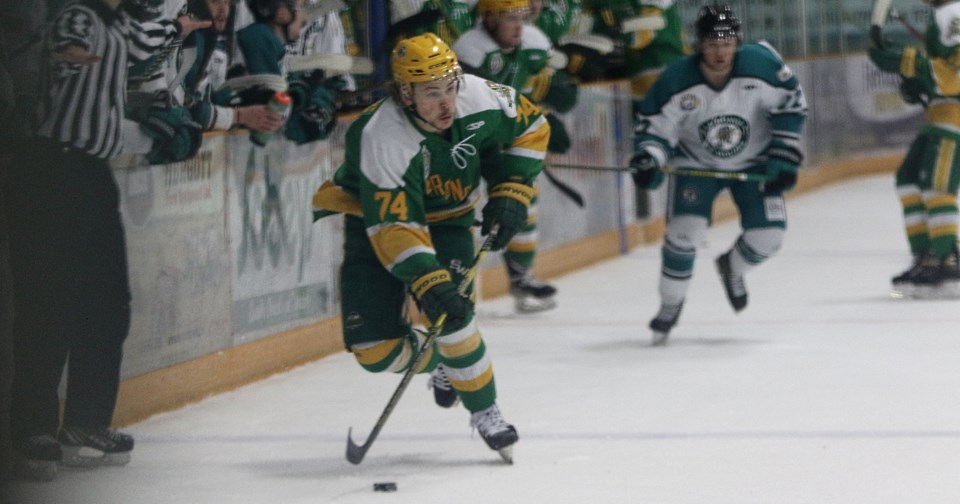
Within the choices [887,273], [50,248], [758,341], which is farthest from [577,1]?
[50,248]

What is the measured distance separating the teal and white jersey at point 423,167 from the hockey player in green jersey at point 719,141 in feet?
5.74

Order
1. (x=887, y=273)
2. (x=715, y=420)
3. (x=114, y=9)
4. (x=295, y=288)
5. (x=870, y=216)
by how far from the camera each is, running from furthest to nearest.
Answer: (x=870, y=216)
(x=887, y=273)
(x=295, y=288)
(x=715, y=420)
(x=114, y=9)

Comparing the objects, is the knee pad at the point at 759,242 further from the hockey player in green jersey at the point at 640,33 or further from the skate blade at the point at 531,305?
the hockey player in green jersey at the point at 640,33

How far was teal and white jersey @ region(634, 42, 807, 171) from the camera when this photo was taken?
239 inches

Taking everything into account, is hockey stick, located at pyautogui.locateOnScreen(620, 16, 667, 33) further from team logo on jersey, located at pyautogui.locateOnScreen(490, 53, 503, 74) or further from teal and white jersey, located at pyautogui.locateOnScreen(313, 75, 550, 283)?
teal and white jersey, located at pyautogui.locateOnScreen(313, 75, 550, 283)

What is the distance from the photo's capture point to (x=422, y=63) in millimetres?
4066

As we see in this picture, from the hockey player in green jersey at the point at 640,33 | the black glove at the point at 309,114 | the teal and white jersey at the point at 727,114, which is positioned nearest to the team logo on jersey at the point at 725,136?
the teal and white jersey at the point at 727,114

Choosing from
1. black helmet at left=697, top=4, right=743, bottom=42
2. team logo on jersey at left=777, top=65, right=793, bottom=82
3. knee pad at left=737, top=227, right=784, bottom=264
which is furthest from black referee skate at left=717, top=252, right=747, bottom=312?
black helmet at left=697, top=4, right=743, bottom=42

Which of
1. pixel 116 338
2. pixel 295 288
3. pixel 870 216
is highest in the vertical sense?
pixel 116 338

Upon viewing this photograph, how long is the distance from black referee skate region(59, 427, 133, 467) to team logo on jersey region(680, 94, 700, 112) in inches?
101

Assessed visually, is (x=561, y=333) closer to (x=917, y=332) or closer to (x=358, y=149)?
(x=917, y=332)

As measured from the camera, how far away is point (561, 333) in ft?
22.1

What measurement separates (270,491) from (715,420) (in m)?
1.33

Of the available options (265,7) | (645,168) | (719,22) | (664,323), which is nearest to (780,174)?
(645,168)
